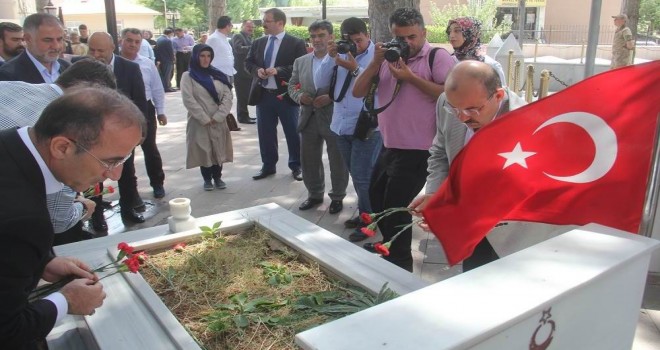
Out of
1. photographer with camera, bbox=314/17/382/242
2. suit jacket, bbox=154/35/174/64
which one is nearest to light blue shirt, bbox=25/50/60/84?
photographer with camera, bbox=314/17/382/242

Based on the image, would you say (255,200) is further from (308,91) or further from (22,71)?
(22,71)

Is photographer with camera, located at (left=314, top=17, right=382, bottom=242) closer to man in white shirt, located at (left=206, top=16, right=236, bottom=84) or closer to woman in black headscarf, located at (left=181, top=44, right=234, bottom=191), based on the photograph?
woman in black headscarf, located at (left=181, top=44, right=234, bottom=191)

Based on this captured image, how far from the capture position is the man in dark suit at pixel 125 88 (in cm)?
443

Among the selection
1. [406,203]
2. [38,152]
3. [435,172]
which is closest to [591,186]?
[435,172]

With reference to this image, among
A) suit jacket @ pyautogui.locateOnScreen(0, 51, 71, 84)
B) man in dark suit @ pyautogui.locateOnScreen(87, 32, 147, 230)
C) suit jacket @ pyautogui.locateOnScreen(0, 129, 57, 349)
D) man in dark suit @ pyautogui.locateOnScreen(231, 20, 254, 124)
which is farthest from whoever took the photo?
man in dark suit @ pyautogui.locateOnScreen(231, 20, 254, 124)

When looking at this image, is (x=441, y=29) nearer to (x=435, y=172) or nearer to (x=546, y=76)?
(x=546, y=76)

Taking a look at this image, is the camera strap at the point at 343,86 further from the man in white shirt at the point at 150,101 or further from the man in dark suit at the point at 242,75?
the man in dark suit at the point at 242,75

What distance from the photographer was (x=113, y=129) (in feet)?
4.65

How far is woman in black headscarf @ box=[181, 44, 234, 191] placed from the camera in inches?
210

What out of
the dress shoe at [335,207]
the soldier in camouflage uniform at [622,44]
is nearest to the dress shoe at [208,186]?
the dress shoe at [335,207]

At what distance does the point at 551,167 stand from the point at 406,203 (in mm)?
1237

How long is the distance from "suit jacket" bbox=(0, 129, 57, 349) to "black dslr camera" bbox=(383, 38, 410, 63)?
7.20 ft

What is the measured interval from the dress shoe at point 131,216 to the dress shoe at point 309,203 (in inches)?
55.6

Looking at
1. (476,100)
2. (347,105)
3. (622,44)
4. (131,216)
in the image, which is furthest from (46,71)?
(622,44)
